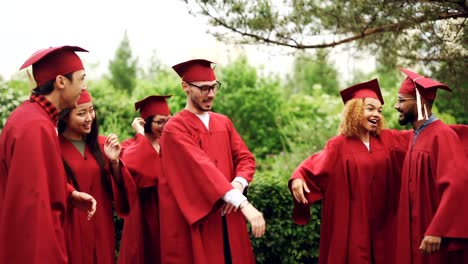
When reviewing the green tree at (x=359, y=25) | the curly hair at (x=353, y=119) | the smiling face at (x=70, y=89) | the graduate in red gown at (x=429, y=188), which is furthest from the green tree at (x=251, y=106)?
the smiling face at (x=70, y=89)

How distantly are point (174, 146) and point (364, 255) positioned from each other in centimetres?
194

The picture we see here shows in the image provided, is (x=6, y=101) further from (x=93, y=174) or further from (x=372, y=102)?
(x=372, y=102)

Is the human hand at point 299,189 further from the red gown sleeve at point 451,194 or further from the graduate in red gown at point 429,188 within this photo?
the red gown sleeve at point 451,194

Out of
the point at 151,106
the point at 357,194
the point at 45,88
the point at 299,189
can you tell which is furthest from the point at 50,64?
the point at 357,194

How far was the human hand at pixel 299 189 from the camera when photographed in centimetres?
571

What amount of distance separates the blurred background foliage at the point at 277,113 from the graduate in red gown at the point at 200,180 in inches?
71.2

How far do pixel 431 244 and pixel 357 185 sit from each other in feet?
A: 3.34

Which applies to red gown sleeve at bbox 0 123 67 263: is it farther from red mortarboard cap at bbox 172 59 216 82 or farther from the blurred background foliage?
the blurred background foliage

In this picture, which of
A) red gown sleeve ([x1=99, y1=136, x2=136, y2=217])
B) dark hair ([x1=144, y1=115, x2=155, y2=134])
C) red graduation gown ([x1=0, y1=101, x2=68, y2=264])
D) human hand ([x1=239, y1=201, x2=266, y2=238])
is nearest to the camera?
red graduation gown ([x1=0, y1=101, x2=68, y2=264])

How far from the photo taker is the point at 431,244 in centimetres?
503

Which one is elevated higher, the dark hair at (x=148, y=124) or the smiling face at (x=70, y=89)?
the smiling face at (x=70, y=89)

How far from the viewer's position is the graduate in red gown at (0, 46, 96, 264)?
3.74 metres

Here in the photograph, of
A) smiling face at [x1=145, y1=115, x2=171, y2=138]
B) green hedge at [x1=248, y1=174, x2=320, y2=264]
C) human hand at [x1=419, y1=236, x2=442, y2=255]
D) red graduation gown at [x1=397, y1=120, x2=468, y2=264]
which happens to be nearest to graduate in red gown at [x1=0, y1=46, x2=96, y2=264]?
smiling face at [x1=145, y1=115, x2=171, y2=138]

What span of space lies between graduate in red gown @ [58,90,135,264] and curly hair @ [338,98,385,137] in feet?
6.51
